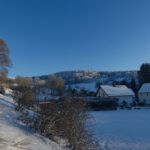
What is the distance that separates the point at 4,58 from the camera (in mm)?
40438

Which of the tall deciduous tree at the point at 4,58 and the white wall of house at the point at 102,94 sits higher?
the tall deciduous tree at the point at 4,58

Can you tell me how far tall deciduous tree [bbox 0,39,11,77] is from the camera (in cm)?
3962

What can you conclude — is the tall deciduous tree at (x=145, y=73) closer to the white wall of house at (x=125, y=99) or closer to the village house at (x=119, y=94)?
the village house at (x=119, y=94)

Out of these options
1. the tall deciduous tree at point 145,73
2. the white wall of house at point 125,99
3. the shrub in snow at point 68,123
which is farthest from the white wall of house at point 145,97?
the shrub in snow at point 68,123

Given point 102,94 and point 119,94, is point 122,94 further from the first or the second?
point 102,94

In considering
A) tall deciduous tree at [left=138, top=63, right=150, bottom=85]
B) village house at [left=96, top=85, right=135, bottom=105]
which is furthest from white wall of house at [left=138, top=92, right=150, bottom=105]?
tall deciduous tree at [left=138, top=63, right=150, bottom=85]

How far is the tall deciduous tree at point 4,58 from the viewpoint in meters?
39.6

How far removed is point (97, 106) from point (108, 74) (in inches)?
4873

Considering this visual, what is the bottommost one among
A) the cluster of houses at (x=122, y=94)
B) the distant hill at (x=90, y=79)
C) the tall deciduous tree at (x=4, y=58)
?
the cluster of houses at (x=122, y=94)

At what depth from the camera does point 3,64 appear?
133 ft

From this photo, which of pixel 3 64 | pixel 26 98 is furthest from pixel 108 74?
pixel 26 98

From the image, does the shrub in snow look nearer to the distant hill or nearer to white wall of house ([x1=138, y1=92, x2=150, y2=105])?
white wall of house ([x1=138, y1=92, x2=150, y2=105])

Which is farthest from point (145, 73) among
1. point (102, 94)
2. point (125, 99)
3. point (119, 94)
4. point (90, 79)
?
point (90, 79)

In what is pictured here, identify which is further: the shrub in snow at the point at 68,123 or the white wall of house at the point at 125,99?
the white wall of house at the point at 125,99
